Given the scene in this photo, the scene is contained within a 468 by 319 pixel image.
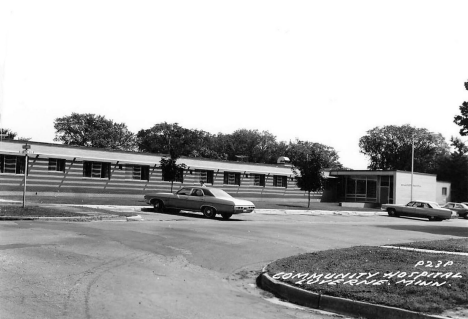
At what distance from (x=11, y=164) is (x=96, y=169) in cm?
704

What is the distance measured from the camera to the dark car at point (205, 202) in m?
24.2

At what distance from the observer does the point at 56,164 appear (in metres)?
39.1

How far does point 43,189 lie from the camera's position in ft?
125

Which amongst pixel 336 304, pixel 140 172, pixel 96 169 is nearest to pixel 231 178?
pixel 140 172

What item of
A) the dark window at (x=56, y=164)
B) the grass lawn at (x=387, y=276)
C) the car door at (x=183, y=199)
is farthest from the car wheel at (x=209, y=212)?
the dark window at (x=56, y=164)

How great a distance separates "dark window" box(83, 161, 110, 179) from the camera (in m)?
41.1

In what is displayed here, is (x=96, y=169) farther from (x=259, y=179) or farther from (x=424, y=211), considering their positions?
(x=424, y=211)

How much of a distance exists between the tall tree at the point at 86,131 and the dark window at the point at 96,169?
126 ft

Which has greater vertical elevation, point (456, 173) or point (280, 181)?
point (456, 173)

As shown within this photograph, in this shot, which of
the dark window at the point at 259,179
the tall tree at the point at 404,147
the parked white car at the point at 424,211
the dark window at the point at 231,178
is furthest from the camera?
the tall tree at the point at 404,147

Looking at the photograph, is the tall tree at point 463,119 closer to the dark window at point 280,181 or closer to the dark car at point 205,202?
the dark car at point 205,202

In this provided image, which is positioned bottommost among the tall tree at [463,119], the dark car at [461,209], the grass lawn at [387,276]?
the dark car at [461,209]

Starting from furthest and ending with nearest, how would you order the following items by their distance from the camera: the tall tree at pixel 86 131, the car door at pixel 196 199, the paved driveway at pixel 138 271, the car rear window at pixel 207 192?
the tall tree at pixel 86 131, the car door at pixel 196 199, the car rear window at pixel 207 192, the paved driveway at pixel 138 271

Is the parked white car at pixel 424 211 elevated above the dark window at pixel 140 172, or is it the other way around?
the dark window at pixel 140 172
